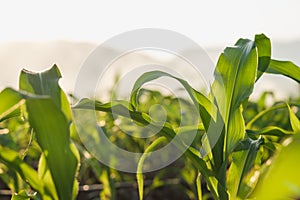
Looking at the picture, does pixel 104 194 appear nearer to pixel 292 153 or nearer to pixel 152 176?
pixel 152 176

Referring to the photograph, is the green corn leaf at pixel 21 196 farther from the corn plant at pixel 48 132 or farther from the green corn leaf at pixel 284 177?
the green corn leaf at pixel 284 177

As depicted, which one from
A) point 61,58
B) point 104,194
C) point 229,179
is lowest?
point 61,58

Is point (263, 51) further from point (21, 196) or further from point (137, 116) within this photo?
point (21, 196)

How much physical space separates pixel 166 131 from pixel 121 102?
89mm

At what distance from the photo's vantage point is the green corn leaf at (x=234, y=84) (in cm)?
79

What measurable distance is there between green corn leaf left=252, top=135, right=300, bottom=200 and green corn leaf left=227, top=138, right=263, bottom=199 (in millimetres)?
476

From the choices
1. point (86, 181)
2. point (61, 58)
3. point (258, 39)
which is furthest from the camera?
point (61, 58)

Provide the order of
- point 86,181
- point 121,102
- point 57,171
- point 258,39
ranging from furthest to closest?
point 86,181
point 258,39
point 121,102
point 57,171

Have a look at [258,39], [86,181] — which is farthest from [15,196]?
[86,181]

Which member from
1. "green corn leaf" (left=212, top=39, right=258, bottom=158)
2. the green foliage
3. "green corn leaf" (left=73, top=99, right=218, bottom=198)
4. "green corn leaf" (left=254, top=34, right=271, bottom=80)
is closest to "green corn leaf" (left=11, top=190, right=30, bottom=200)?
the green foliage

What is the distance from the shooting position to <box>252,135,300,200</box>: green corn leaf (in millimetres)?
323

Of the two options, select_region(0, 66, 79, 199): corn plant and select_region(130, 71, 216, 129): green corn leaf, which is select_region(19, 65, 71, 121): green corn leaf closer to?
select_region(0, 66, 79, 199): corn plant

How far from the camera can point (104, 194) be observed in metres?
1.51

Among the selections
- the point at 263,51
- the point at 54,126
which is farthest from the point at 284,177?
the point at 263,51
